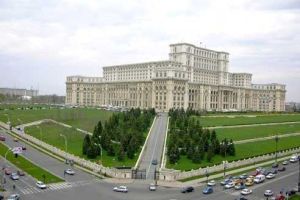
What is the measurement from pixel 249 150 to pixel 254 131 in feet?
80.3

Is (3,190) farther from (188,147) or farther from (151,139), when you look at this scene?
(151,139)

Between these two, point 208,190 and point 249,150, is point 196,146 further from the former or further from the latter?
point 208,190

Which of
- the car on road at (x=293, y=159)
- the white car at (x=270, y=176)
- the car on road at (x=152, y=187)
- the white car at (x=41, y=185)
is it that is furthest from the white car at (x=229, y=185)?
the car on road at (x=293, y=159)

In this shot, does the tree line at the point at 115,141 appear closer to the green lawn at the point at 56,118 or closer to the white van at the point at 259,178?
the green lawn at the point at 56,118

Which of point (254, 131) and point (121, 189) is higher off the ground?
point (254, 131)

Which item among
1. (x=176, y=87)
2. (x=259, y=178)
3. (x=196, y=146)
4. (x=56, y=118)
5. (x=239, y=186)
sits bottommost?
(x=239, y=186)

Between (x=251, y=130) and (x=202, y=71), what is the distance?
89277mm

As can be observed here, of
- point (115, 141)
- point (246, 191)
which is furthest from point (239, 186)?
point (115, 141)

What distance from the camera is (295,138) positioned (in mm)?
103750

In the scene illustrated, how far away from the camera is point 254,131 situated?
4213 inches

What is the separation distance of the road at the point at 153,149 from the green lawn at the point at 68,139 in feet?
6.10

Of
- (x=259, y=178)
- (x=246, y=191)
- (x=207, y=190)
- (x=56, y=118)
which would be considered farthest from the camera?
(x=56, y=118)

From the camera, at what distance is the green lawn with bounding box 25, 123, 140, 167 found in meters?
→ 68.8

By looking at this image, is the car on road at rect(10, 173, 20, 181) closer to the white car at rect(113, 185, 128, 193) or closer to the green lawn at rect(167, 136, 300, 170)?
the white car at rect(113, 185, 128, 193)
